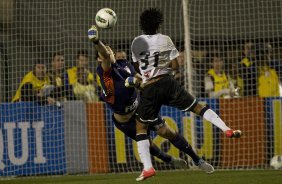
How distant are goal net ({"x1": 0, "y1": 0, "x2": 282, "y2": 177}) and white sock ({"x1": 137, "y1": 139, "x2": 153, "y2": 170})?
418cm

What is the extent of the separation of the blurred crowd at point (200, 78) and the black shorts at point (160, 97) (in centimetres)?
427

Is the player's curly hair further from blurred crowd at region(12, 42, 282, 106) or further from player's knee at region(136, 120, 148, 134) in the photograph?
blurred crowd at region(12, 42, 282, 106)

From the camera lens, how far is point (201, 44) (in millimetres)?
18078

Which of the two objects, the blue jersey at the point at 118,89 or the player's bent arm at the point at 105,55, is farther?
the blue jersey at the point at 118,89

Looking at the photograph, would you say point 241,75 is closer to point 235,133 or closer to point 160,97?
point 160,97

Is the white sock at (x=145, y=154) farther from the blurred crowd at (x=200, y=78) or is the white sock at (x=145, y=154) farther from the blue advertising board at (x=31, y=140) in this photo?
the blurred crowd at (x=200, y=78)

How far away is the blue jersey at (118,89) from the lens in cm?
1326

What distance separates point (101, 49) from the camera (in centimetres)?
1224

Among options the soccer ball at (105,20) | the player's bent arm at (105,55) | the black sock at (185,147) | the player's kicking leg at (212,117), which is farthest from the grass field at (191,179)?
the soccer ball at (105,20)

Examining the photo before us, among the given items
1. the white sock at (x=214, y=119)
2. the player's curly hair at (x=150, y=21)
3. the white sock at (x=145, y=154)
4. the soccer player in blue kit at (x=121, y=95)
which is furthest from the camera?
the soccer player in blue kit at (x=121, y=95)

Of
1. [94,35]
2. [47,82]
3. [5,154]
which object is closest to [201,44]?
[47,82]

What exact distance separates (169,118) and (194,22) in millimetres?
2235

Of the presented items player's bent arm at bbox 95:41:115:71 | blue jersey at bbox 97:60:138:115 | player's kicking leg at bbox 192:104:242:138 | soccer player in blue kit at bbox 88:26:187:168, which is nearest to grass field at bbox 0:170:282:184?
soccer player in blue kit at bbox 88:26:187:168

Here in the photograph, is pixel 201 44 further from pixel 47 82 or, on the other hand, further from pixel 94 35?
pixel 94 35
